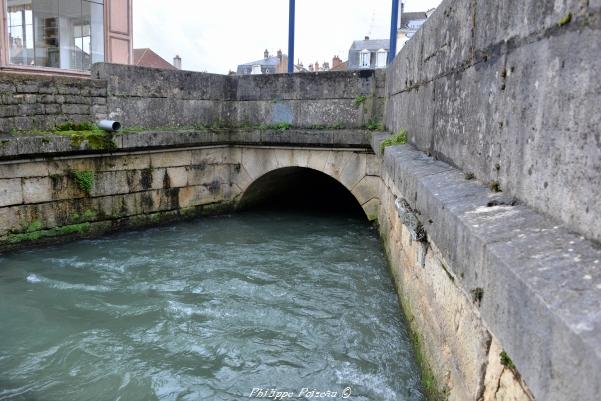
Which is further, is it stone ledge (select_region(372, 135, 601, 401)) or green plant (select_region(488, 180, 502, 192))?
green plant (select_region(488, 180, 502, 192))

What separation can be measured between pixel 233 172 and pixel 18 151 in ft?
12.5

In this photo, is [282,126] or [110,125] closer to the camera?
[110,125]

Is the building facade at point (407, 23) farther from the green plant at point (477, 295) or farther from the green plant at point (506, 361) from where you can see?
the green plant at point (506, 361)

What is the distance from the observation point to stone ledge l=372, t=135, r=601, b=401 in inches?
45.2

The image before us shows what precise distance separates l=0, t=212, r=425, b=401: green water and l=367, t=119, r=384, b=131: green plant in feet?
6.20

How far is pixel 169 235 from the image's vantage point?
25.4ft

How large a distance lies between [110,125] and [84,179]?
844 mm

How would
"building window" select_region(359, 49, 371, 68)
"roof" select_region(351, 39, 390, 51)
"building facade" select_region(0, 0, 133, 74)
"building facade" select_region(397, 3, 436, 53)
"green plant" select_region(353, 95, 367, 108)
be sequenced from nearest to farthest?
"green plant" select_region(353, 95, 367, 108) → "building facade" select_region(0, 0, 133, 74) → "building window" select_region(359, 49, 371, 68) → "roof" select_region(351, 39, 390, 51) → "building facade" select_region(397, 3, 436, 53)

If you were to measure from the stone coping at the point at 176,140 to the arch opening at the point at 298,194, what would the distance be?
778 mm

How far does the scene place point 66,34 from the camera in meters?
13.1

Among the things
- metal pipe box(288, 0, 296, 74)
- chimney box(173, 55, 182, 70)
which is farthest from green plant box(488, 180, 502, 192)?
chimney box(173, 55, 182, 70)

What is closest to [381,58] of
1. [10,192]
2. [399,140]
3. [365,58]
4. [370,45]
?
[365,58]

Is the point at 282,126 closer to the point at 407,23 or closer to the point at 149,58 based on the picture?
the point at 149,58

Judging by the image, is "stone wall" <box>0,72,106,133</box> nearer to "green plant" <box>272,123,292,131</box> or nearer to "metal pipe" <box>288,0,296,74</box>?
"green plant" <box>272,123,292,131</box>
